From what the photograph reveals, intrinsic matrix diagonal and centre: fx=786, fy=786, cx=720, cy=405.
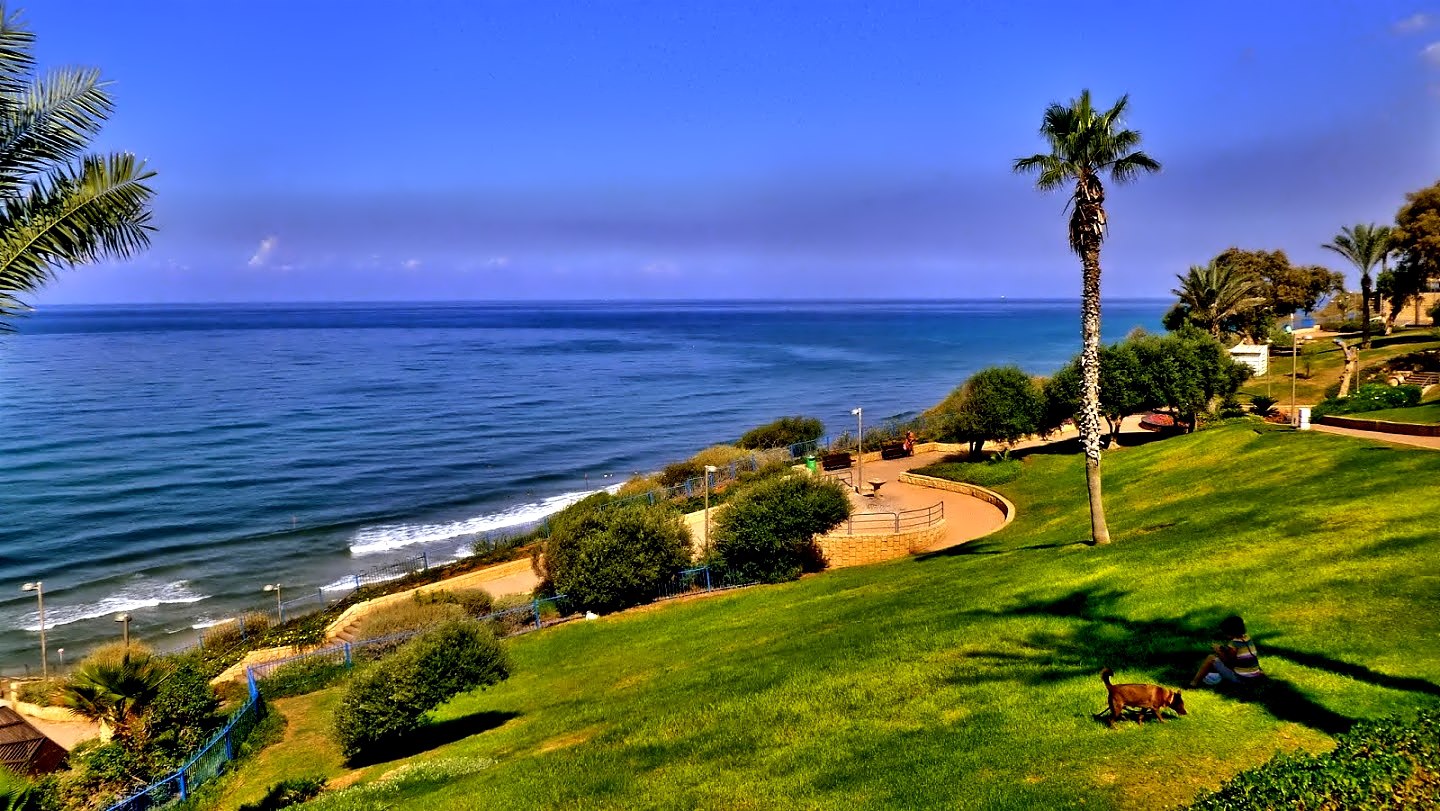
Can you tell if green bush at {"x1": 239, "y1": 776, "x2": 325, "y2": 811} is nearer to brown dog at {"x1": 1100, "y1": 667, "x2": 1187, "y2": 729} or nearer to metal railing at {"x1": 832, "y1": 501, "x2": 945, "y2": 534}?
brown dog at {"x1": 1100, "y1": 667, "x2": 1187, "y2": 729}

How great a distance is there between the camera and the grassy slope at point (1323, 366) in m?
45.8

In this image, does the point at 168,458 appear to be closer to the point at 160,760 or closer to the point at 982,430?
the point at 160,760

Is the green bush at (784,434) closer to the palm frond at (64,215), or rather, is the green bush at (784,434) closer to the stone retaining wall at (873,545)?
the stone retaining wall at (873,545)

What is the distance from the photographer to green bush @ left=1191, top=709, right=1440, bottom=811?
6062 millimetres

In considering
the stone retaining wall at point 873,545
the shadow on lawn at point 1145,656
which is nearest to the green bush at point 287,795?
the shadow on lawn at point 1145,656

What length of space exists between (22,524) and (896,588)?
45.7 m

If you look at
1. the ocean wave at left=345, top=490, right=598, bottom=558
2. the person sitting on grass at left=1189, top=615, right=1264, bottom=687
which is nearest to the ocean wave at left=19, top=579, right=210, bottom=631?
the ocean wave at left=345, top=490, right=598, bottom=558

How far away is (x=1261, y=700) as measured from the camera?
8820 millimetres

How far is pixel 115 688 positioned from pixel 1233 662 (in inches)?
670

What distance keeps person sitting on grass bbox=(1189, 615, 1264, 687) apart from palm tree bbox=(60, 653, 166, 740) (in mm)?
16487

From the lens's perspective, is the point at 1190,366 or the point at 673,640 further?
the point at 1190,366

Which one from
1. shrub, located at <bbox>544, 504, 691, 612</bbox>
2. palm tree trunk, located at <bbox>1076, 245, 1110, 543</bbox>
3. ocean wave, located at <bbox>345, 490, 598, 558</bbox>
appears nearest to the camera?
palm tree trunk, located at <bbox>1076, 245, 1110, 543</bbox>

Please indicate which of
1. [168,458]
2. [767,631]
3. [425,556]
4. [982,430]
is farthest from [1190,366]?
[168,458]

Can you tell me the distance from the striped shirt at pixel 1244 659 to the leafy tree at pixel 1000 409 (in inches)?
1099
